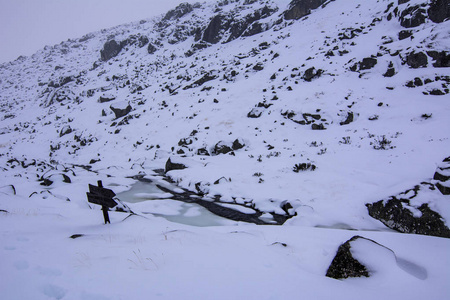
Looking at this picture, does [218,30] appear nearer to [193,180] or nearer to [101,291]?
[193,180]

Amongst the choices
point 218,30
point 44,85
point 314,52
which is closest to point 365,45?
point 314,52

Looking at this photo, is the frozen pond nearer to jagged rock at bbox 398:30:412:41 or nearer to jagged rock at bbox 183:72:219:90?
jagged rock at bbox 183:72:219:90

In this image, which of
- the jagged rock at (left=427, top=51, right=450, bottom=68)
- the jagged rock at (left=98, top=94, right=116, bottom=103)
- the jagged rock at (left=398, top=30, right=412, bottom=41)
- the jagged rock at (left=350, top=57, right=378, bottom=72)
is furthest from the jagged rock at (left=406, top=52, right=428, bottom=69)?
the jagged rock at (left=98, top=94, right=116, bottom=103)

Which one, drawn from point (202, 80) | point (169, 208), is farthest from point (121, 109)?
point (169, 208)

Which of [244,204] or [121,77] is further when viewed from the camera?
[121,77]

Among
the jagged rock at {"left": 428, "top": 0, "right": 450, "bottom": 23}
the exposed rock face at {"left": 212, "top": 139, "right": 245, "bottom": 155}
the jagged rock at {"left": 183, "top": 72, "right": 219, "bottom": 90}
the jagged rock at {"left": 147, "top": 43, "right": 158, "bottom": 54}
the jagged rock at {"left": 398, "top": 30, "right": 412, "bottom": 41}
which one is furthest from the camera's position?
the jagged rock at {"left": 147, "top": 43, "right": 158, "bottom": 54}

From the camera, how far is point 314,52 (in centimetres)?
2255

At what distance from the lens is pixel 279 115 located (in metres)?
16.1

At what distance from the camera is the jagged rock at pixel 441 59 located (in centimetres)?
1331

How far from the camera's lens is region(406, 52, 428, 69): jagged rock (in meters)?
14.1

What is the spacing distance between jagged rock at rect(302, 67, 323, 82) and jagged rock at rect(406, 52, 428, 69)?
589 cm

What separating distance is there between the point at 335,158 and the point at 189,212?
6.89m

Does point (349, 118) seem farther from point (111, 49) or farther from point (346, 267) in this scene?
point (111, 49)

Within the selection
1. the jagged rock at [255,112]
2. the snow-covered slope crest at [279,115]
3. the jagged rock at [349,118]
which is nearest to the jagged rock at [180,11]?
the snow-covered slope crest at [279,115]
